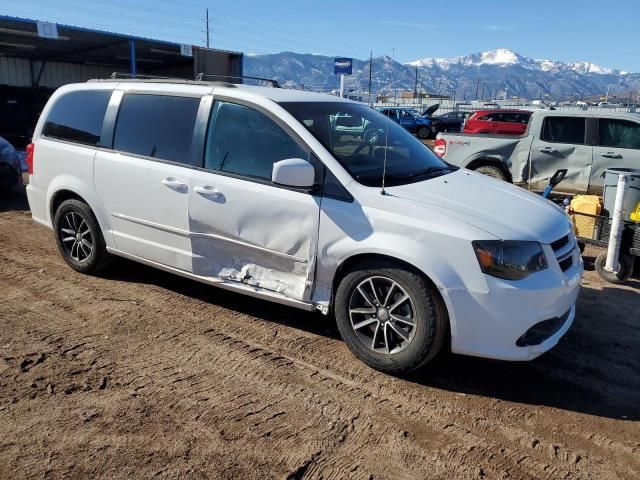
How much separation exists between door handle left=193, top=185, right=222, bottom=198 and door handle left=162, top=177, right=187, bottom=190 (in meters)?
0.13

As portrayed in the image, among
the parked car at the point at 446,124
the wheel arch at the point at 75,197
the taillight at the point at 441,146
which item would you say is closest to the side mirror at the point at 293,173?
the wheel arch at the point at 75,197

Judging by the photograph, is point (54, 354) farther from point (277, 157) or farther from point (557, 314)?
point (557, 314)

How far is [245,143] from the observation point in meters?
4.18

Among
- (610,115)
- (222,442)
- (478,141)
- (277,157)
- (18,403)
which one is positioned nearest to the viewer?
(222,442)

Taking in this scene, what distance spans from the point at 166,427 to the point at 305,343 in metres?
1.33

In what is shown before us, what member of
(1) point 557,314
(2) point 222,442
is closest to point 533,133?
(1) point 557,314

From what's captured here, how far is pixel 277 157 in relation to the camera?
4023 millimetres

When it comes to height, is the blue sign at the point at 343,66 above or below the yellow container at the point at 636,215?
above

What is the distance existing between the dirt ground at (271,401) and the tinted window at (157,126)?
1312 millimetres

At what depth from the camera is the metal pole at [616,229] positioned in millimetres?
5406

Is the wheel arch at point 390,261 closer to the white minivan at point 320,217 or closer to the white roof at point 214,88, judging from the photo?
the white minivan at point 320,217

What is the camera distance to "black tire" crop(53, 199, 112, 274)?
5125 mm

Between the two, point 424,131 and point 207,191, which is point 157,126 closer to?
point 207,191

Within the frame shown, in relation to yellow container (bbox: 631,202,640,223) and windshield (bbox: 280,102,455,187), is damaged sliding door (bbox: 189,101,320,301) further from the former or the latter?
yellow container (bbox: 631,202,640,223)
